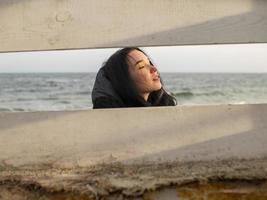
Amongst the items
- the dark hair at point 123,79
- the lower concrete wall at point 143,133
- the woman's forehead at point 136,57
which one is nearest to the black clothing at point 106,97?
the dark hair at point 123,79

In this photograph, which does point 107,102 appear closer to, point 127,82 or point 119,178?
point 127,82

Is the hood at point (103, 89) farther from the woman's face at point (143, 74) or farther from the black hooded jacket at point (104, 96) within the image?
the woman's face at point (143, 74)

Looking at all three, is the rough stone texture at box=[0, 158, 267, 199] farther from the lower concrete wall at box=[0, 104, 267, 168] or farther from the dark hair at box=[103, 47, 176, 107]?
the dark hair at box=[103, 47, 176, 107]

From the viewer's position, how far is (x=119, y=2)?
1.83 m

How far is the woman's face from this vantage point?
2.52 metres

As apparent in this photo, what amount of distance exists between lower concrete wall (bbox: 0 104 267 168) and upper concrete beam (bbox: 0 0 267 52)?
263mm

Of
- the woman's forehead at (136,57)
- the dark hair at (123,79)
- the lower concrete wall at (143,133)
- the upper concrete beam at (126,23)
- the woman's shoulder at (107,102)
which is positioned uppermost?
the upper concrete beam at (126,23)

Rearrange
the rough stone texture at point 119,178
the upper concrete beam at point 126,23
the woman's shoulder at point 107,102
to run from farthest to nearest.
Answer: the woman's shoulder at point 107,102 < the upper concrete beam at point 126,23 < the rough stone texture at point 119,178

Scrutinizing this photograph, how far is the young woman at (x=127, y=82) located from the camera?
8.29 ft

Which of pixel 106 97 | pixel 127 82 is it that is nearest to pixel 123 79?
pixel 127 82

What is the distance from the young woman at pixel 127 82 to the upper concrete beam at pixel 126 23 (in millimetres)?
693

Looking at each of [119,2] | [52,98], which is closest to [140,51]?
[119,2]

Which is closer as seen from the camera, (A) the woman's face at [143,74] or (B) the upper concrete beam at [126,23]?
(B) the upper concrete beam at [126,23]

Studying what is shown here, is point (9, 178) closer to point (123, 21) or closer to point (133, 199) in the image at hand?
point (133, 199)
